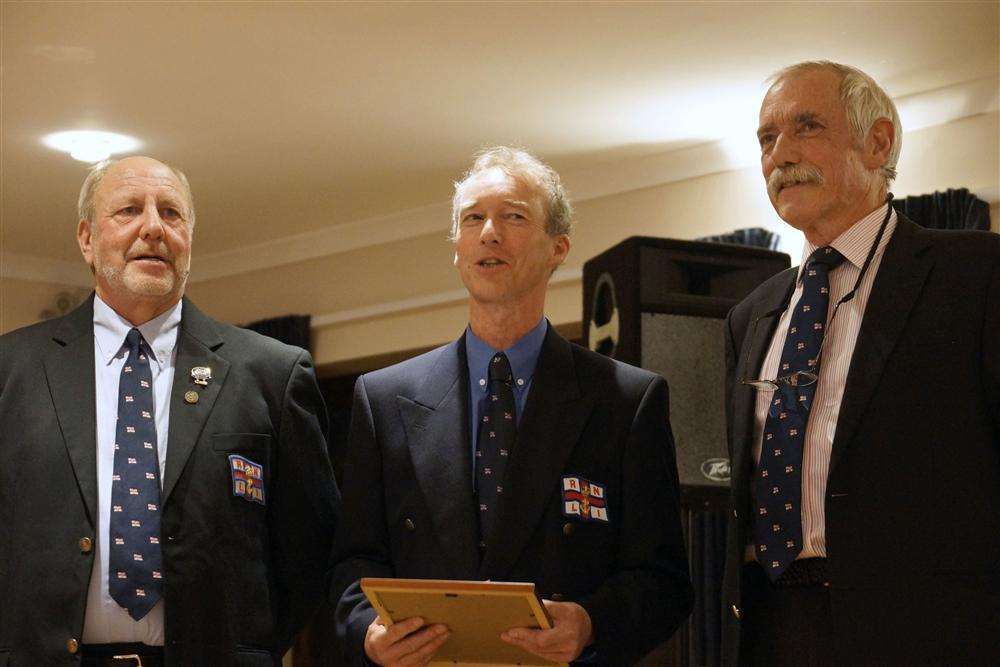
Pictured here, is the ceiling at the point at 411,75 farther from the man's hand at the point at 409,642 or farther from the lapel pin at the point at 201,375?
the man's hand at the point at 409,642

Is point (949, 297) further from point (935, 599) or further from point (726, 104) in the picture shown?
point (726, 104)

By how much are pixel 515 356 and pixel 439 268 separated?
4.48 meters

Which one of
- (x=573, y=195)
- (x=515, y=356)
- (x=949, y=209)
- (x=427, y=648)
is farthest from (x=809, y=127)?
(x=573, y=195)

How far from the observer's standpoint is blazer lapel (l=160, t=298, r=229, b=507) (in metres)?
2.63

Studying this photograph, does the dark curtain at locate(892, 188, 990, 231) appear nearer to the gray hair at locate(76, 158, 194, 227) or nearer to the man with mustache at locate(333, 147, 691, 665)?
the man with mustache at locate(333, 147, 691, 665)

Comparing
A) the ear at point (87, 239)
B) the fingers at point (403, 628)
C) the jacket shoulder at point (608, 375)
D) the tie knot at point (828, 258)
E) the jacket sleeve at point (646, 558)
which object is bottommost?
the fingers at point (403, 628)

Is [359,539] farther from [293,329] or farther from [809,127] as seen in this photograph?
[293,329]

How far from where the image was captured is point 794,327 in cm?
249

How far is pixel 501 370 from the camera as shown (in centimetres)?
256

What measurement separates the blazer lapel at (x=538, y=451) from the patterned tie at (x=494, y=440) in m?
0.03

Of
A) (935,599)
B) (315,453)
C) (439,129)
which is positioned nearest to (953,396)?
(935,599)

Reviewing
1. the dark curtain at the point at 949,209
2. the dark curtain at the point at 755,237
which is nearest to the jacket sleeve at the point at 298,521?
the dark curtain at the point at 949,209

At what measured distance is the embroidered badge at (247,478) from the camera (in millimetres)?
2656

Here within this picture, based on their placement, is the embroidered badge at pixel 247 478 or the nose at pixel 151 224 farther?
the nose at pixel 151 224
